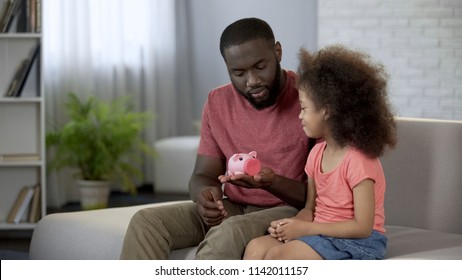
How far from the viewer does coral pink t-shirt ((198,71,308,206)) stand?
2305 mm

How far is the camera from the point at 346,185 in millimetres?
2068

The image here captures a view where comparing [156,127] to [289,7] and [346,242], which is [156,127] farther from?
[346,242]

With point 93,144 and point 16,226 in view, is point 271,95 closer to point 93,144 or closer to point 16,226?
point 16,226

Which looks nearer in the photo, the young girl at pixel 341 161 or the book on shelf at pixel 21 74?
the young girl at pixel 341 161

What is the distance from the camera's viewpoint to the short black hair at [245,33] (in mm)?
2225

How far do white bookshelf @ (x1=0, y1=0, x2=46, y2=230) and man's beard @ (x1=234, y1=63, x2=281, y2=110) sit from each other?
2.22 meters

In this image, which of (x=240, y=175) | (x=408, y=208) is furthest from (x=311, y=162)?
(x=408, y=208)

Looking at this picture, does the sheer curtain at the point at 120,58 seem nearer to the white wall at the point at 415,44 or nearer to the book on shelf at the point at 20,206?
the book on shelf at the point at 20,206

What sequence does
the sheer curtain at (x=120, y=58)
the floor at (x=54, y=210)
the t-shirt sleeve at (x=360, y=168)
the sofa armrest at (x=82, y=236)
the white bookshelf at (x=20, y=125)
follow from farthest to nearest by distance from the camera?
1. the sheer curtain at (x=120, y=58)
2. the white bookshelf at (x=20, y=125)
3. the floor at (x=54, y=210)
4. the sofa armrest at (x=82, y=236)
5. the t-shirt sleeve at (x=360, y=168)

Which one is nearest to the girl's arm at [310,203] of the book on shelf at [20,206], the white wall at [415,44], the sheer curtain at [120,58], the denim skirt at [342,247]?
the denim skirt at [342,247]

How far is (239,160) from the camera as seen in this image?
212 cm

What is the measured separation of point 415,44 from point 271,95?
12.9 ft
